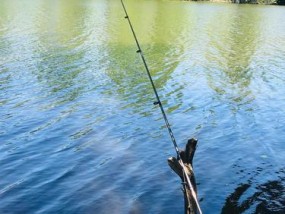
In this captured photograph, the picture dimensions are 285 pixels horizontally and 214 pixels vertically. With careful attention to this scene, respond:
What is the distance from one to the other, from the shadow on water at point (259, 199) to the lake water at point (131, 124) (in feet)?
0.12

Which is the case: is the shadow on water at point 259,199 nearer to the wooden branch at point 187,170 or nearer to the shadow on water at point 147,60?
the wooden branch at point 187,170

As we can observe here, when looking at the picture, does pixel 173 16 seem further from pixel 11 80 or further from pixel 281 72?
pixel 11 80

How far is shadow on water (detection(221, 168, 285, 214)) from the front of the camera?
13.5m

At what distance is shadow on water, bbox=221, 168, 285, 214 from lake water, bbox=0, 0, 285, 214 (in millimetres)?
36

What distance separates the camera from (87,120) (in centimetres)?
2173

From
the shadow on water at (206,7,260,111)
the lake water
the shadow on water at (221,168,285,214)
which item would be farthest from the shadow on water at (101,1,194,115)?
the shadow on water at (221,168,285,214)

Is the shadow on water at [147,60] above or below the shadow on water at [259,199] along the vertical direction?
above

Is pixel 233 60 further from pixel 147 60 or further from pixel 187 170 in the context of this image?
pixel 187 170

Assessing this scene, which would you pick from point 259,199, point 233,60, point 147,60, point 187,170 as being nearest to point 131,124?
point 259,199

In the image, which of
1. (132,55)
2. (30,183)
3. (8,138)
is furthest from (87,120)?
A: (132,55)

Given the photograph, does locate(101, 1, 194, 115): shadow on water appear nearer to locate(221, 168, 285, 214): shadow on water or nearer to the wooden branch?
locate(221, 168, 285, 214): shadow on water

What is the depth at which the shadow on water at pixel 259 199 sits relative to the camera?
13547 millimetres

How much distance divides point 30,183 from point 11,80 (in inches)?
602

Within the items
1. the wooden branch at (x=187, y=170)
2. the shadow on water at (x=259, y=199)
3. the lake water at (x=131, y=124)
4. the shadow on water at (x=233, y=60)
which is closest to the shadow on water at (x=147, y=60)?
the lake water at (x=131, y=124)
